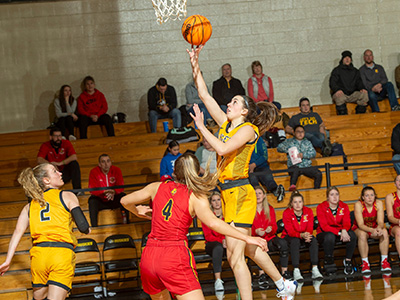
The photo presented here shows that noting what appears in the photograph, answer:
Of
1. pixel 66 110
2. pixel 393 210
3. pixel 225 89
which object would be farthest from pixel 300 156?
pixel 66 110

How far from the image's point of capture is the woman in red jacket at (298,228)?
8195 millimetres

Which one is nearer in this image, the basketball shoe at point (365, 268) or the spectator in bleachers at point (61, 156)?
the basketball shoe at point (365, 268)

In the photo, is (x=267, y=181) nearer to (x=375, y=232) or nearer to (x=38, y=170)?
(x=375, y=232)

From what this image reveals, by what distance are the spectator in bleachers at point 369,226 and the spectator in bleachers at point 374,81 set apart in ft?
14.1

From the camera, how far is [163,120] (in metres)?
12.2

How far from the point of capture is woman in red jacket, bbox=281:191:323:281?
26.9 feet

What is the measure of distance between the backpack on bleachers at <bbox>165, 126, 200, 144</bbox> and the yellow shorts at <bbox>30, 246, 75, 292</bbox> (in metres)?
5.96

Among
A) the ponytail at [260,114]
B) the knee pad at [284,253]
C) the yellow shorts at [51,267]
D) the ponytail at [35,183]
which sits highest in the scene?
the ponytail at [260,114]

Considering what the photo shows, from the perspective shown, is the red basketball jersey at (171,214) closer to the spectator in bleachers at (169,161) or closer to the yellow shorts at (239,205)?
the yellow shorts at (239,205)

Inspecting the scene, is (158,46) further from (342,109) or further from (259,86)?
(342,109)

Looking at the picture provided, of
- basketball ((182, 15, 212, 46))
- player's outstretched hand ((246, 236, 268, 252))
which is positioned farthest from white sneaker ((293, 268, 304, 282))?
player's outstretched hand ((246, 236, 268, 252))

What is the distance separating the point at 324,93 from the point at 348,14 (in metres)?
2.00

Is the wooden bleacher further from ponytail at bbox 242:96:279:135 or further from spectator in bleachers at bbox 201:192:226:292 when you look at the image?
ponytail at bbox 242:96:279:135

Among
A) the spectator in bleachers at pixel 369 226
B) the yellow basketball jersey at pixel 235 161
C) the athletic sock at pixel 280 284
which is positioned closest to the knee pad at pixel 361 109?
the spectator in bleachers at pixel 369 226
